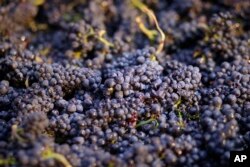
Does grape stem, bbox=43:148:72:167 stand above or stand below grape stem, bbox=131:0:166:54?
below

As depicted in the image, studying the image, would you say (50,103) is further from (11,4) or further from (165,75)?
(11,4)

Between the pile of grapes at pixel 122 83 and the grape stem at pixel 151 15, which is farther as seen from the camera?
the grape stem at pixel 151 15

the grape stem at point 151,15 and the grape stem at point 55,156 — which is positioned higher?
the grape stem at point 151,15

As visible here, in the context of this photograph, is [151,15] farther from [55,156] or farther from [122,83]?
[55,156]

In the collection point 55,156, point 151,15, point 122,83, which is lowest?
point 55,156

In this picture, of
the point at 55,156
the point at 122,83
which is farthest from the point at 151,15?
the point at 55,156

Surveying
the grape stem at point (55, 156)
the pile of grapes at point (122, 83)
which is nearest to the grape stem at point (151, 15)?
the pile of grapes at point (122, 83)

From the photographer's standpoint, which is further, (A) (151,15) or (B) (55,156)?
(A) (151,15)

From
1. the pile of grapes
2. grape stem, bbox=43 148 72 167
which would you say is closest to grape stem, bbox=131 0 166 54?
the pile of grapes

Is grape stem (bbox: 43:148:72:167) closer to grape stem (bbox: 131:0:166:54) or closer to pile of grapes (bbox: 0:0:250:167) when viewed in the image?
pile of grapes (bbox: 0:0:250:167)

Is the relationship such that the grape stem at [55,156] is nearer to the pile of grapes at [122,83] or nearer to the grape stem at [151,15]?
the pile of grapes at [122,83]
